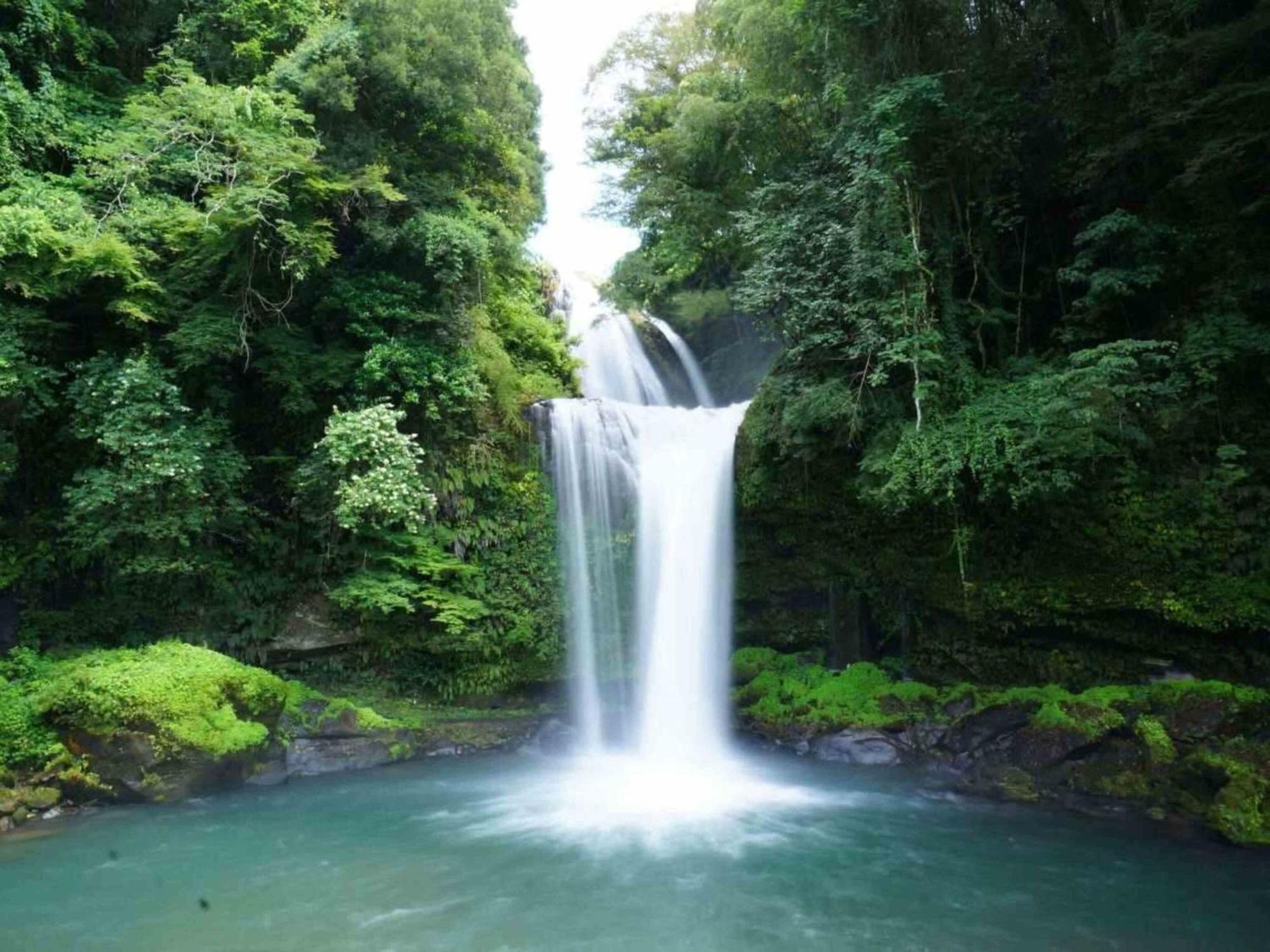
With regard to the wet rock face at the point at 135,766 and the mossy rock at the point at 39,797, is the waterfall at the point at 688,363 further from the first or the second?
the mossy rock at the point at 39,797

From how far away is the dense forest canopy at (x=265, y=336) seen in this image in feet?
33.4

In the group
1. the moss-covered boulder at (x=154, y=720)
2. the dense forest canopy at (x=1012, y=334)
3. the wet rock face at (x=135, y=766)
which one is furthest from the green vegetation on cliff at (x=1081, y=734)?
the wet rock face at (x=135, y=766)

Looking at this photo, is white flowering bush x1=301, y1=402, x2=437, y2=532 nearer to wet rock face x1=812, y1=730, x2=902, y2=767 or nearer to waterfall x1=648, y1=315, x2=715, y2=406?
wet rock face x1=812, y1=730, x2=902, y2=767

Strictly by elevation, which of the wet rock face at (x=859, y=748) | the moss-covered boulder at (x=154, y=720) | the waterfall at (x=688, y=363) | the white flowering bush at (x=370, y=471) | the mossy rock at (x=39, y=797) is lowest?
the wet rock face at (x=859, y=748)

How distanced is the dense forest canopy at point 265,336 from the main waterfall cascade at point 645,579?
651 mm

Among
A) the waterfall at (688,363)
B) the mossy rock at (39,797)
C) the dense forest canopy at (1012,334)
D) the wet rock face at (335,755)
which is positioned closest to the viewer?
the mossy rock at (39,797)

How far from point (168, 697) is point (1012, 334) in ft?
40.2

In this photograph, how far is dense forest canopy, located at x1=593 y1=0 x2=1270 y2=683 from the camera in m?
8.61

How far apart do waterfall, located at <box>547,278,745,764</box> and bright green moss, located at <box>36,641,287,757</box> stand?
15.7 ft

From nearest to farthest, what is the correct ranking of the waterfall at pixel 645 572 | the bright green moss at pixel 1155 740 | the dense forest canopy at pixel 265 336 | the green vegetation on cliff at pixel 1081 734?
1. the green vegetation on cliff at pixel 1081 734
2. the bright green moss at pixel 1155 740
3. the dense forest canopy at pixel 265 336
4. the waterfall at pixel 645 572

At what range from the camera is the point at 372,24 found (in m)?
11.4

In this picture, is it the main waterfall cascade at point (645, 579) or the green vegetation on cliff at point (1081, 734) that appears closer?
the green vegetation on cliff at point (1081, 734)

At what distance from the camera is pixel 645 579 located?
12.7m

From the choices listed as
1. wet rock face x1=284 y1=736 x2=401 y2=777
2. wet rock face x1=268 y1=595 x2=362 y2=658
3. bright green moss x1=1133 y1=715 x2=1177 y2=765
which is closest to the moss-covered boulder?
wet rock face x1=284 y1=736 x2=401 y2=777
